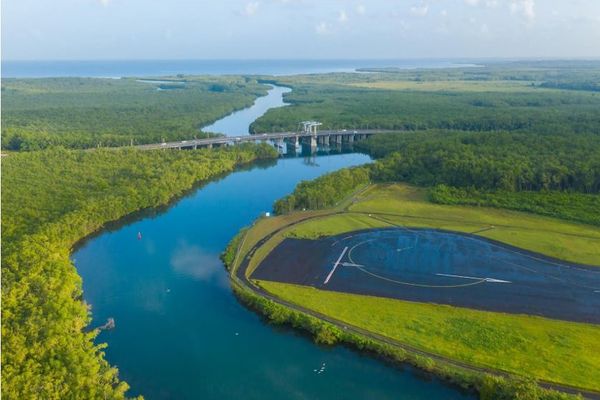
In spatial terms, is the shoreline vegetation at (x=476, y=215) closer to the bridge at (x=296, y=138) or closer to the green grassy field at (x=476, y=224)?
the green grassy field at (x=476, y=224)

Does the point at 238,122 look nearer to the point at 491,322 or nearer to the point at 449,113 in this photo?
the point at 449,113

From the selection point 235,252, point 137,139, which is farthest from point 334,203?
point 137,139

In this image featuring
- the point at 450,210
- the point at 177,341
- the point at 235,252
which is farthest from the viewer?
the point at 450,210

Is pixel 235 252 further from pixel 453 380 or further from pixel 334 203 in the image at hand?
pixel 453 380

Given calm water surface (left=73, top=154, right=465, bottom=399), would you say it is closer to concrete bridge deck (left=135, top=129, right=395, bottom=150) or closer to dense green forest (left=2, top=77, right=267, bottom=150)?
concrete bridge deck (left=135, top=129, right=395, bottom=150)

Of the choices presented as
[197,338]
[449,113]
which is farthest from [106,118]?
[197,338]

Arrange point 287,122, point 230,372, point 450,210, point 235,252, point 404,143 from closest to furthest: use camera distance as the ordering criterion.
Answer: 1. point 230,372
2. point 235,252
3. point 450,210
4. point 404,143
5. point 287,122

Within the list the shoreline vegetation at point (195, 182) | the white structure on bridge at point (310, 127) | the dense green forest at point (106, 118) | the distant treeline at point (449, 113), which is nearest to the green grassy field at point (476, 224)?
the shoreline vegetation at point (195, 182)
